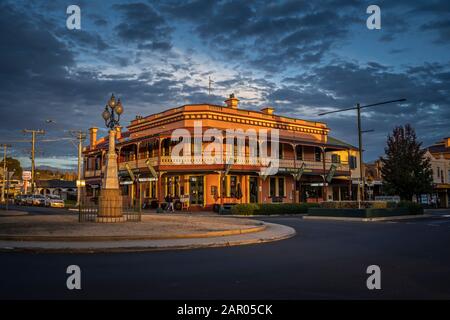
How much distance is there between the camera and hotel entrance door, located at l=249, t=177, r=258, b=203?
42062 mm

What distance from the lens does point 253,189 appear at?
42.3m

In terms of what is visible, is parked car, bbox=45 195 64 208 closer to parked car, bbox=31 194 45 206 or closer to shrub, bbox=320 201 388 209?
parked car, bbox=31 194 45 206

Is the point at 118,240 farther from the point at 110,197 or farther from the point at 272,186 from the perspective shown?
the point at 272,186

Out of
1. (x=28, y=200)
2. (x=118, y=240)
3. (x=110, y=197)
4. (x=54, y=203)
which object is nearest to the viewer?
(x=118, y=240)

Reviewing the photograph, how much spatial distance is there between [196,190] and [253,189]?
5720 millimetres

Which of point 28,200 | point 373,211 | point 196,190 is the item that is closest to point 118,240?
point 373,211

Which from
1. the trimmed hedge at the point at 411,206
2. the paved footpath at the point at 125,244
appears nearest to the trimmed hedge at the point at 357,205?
the trimmed hedge at the point at 411,206

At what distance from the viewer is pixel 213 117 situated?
40.9 metres

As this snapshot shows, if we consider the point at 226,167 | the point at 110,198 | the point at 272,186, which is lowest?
the point at 110,198

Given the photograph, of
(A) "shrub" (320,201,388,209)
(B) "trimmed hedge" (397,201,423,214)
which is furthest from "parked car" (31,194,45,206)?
(B) "trimmed hedge" (397,201,423,214)

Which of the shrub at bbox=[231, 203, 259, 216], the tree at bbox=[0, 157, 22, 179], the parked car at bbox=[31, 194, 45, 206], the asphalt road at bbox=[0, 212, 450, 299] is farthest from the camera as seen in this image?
the tree at bbox=[0, 157, 22, 179]

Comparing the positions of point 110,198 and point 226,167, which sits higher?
point 226,167

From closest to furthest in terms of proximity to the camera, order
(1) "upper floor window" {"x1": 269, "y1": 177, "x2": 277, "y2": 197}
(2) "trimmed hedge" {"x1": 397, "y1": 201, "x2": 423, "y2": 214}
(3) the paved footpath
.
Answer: (3) the paved footpath, (2) "trimmed hedge" {"x1": 397, "y1": 201, "x2": 423, "y2": 214}, (1) "upper floor window" {"x1": 269, "y1": 177, "x2": 277, "y2": 197}
